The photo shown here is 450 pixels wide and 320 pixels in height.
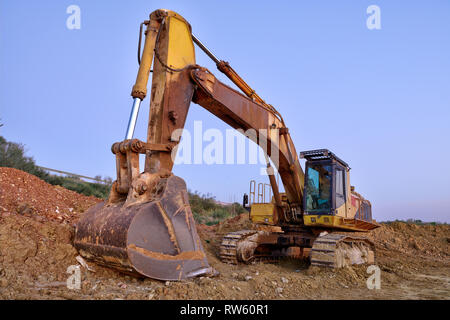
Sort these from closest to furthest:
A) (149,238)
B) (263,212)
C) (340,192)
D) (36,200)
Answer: (149,238) < (36,200) < (340,192) < (263,212)

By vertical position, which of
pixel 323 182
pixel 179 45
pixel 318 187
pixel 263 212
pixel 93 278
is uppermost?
pixel 179 45

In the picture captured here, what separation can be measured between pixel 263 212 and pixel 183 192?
4.08 meters

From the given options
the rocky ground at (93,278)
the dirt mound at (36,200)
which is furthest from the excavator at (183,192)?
the dirt mound at (36,200)

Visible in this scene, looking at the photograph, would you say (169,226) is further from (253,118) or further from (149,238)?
(253,118)

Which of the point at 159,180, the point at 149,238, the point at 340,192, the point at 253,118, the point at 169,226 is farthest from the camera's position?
the point at 340,192

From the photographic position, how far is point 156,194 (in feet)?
15.0

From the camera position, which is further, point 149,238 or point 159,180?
point 159,180

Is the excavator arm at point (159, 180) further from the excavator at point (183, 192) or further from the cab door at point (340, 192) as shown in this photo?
the cab door at point (340, 192)

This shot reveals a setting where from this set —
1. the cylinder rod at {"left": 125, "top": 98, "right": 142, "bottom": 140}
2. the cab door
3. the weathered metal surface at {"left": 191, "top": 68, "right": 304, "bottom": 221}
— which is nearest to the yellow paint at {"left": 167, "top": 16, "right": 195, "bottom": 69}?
the weathered metal surface at {"left": 191, "top": 68, "right": 304, "bottom": 221}

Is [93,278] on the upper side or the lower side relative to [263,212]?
lower

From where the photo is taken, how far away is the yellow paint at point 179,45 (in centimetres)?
536

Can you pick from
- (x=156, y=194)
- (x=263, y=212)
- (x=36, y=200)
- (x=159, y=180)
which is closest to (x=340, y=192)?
(x=263, y=212)
